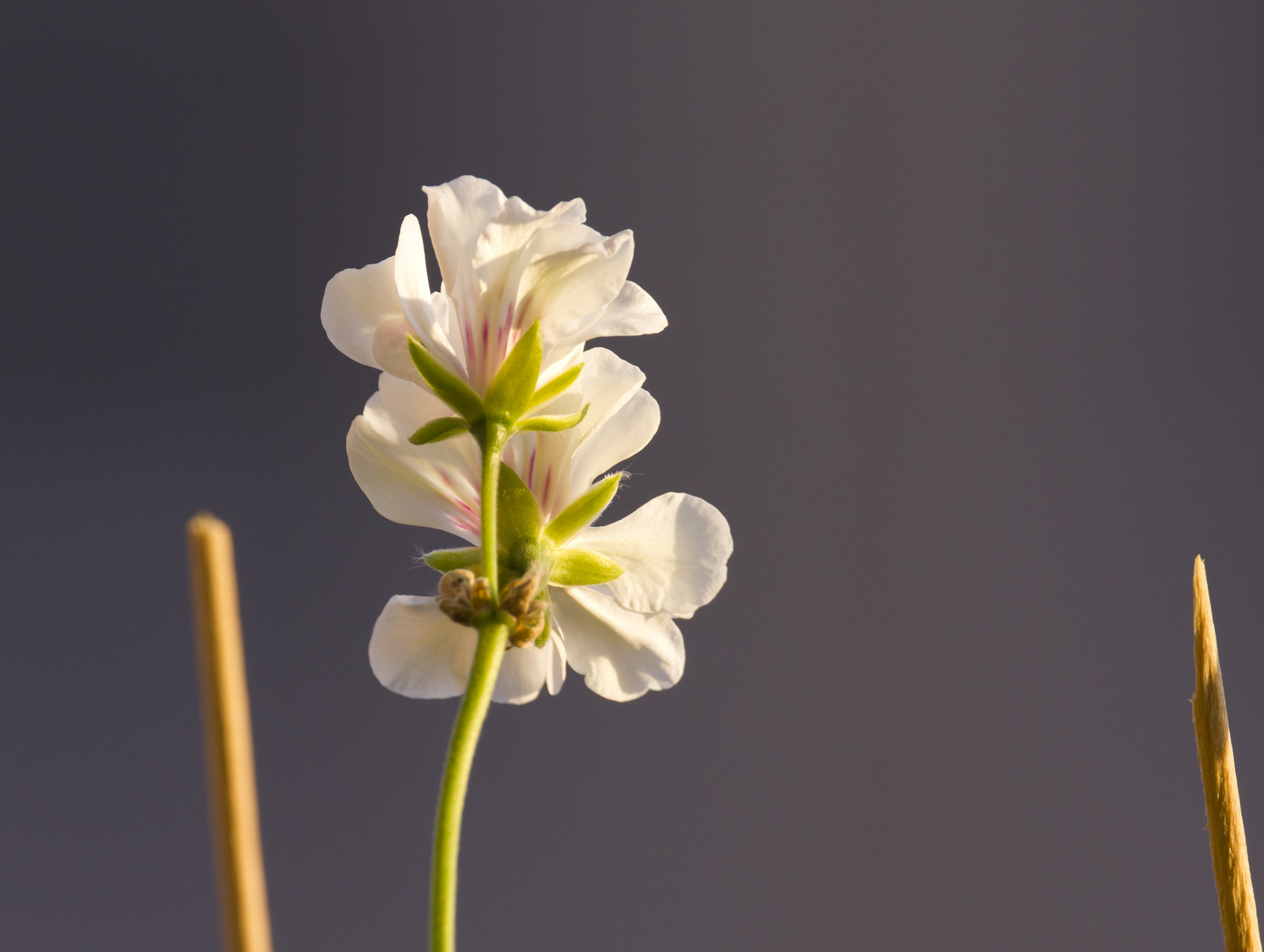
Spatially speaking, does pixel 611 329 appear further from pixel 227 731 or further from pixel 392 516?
pixel 227 731

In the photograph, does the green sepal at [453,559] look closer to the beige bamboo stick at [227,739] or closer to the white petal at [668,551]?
the white petal at [668,551]

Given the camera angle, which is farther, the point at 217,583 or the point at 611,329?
the point at 611,329

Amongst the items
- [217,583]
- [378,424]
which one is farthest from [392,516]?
[217,583]

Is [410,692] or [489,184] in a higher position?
[489,184]

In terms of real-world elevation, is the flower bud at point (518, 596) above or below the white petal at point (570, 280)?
below

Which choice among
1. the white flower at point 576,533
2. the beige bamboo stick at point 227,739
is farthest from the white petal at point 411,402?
the beige bamboo stick at point 227,739

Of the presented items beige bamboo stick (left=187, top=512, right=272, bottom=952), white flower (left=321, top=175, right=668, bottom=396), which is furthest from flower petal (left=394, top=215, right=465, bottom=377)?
beige bamboo stick (left=187, top=512, right=272, bottom=952)

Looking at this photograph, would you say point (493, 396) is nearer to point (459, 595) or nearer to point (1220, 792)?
point (459, 595)
